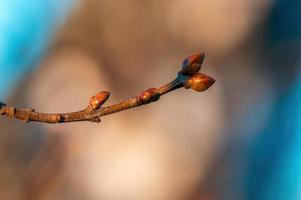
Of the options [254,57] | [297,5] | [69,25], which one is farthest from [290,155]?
[69,25]

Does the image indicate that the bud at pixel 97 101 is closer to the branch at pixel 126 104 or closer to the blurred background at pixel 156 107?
the branch at pixel 126 104

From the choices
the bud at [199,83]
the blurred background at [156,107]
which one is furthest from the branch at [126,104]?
the blurred background at [156,107]

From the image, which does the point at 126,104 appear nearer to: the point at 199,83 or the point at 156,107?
the point at 199,83

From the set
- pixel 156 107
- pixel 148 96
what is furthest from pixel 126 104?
pixel 156 107

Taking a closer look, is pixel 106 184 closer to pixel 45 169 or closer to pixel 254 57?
pixel 45 169

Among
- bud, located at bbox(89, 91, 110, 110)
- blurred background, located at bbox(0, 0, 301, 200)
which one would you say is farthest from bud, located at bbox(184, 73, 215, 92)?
blurred background, located at bbox(0, 0, 301, 200)
